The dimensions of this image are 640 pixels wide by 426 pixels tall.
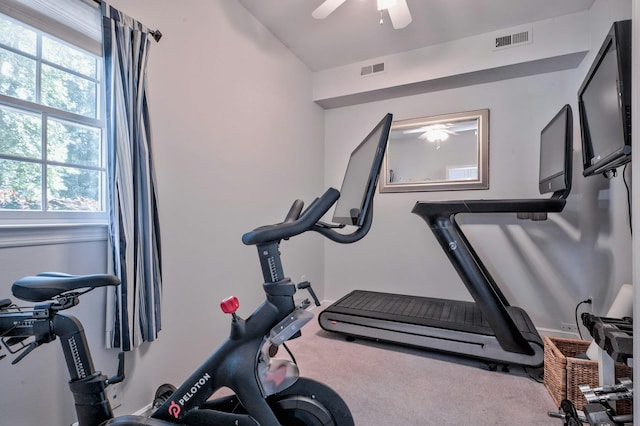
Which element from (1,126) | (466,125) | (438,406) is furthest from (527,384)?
(1,126)

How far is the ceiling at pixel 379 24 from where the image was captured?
2332 millimetres

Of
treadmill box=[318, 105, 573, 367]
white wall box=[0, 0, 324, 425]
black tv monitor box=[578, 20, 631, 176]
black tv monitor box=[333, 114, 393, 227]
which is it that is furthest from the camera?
treadmill box=[318, 105, 573, 367]

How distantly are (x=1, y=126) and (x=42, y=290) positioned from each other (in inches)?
31.5

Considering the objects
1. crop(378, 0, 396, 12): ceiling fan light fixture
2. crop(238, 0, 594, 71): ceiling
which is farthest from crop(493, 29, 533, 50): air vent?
crop(378, 0, 396, 12): ceiling fan light fixture

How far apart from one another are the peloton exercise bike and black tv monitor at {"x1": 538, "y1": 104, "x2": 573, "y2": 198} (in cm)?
160

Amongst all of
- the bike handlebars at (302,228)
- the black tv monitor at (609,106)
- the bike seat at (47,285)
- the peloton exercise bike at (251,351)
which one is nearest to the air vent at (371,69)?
the black tv monitor at (609,106)

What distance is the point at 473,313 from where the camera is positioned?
8.35 ft

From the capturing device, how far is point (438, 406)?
5.55ft

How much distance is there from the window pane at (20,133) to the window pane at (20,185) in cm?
5

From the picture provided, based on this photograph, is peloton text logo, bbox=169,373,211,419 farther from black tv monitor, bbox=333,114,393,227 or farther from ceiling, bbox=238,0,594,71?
ceiling, bbox=238,0,594,71

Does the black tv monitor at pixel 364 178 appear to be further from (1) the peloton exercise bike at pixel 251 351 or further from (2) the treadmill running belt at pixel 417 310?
(2) the treadmill running belt at pixel 417 310

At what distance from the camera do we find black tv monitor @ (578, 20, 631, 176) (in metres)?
1.16

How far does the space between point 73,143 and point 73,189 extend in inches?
9.0

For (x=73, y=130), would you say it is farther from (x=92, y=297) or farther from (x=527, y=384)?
(x=527, y=384)
